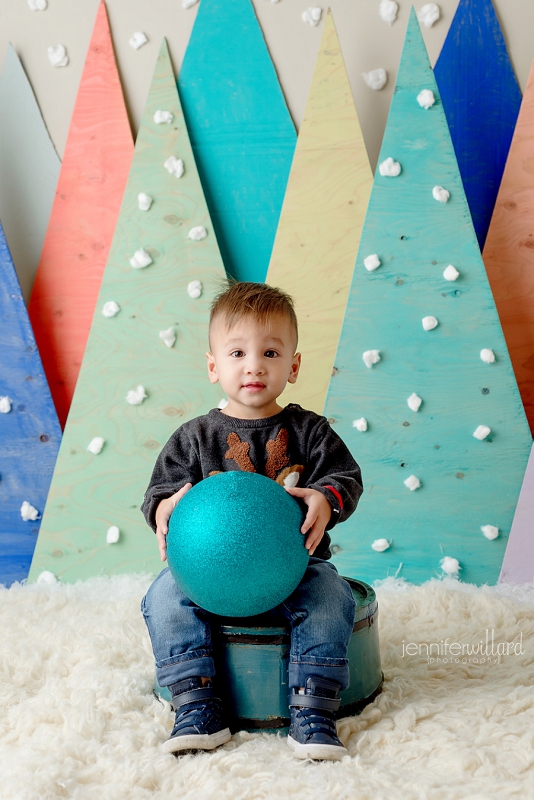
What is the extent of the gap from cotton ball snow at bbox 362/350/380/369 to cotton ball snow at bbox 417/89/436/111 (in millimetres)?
703

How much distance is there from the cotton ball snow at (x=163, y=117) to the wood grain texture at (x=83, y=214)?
0.11 m

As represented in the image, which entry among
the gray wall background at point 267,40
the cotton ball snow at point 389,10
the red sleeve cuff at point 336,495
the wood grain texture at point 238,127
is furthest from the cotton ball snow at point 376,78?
the red sleeve cuff at point 336,495

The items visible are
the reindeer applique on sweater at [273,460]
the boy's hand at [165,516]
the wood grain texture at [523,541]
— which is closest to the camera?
the boy's hand at [165,516]

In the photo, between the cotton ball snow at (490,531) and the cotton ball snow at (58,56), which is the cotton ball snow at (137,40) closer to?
the cotton ball snow at (58,56)

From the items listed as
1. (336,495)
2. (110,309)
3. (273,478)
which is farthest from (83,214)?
(336,495)

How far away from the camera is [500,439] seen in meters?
1.97

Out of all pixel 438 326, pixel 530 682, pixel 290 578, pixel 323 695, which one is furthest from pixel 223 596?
pixel 438 326

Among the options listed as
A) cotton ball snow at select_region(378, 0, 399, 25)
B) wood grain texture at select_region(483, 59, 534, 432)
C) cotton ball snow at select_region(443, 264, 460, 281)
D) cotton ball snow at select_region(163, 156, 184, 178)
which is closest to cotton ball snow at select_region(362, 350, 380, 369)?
cotton ball snow at select_region(443, 264, 460, 281)

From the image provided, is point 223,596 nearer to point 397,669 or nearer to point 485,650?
point 397,669

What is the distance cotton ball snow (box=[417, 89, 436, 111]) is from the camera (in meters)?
2.01

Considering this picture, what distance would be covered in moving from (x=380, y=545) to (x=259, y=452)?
30.0 inches

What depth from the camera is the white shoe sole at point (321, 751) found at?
1.06m

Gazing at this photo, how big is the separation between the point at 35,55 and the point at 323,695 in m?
2.11

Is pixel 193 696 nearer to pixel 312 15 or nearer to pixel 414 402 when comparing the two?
pixel 414 402
